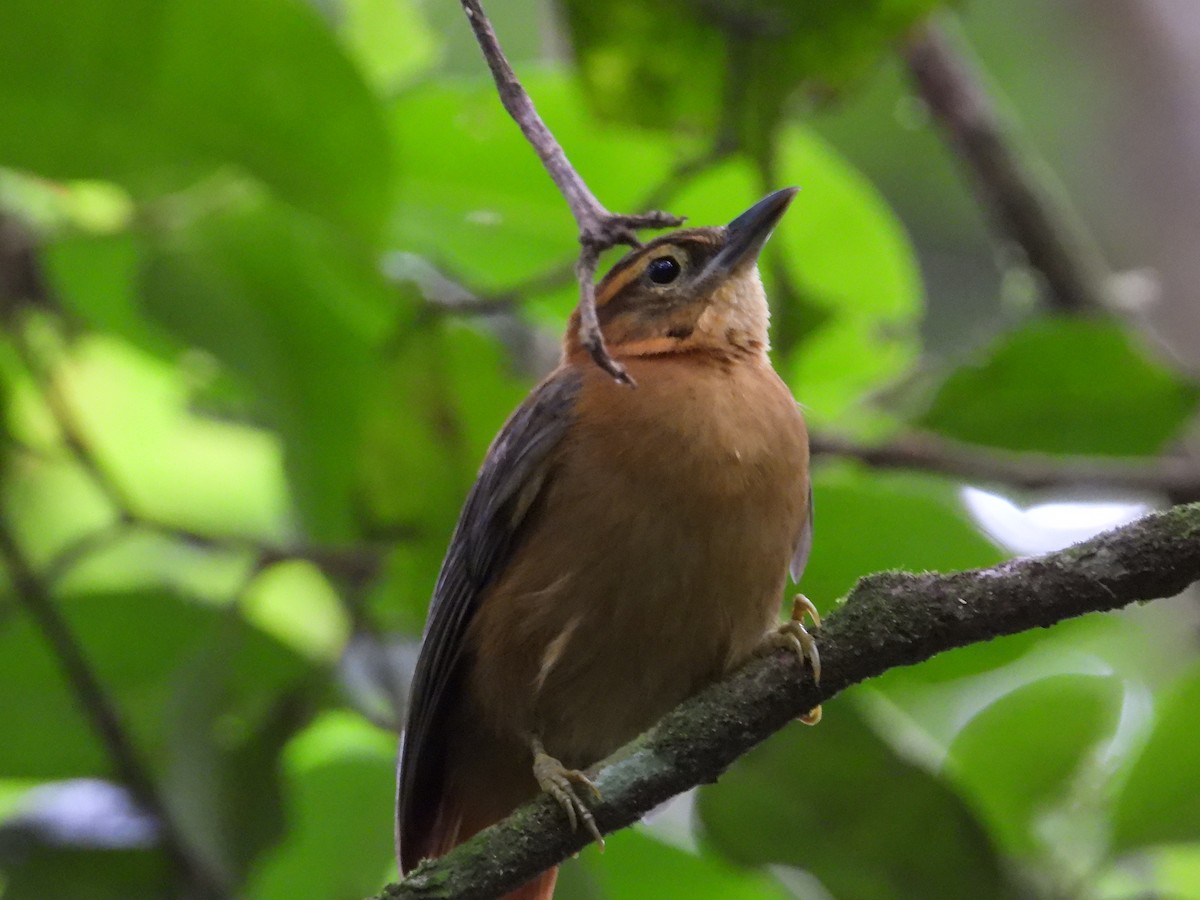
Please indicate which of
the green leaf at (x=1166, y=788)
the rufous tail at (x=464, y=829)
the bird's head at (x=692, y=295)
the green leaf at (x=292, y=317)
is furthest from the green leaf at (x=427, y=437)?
the green leaf at (x=1166, y=788)

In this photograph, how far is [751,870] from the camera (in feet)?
11.7

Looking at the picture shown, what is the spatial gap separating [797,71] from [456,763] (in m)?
1.94

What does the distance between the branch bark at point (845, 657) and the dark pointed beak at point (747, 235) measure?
1341mm

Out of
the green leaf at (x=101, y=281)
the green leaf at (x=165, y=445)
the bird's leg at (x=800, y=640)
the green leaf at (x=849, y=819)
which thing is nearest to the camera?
the bird's leg at (x=800, y=640)

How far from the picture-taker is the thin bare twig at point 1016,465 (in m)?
4.19

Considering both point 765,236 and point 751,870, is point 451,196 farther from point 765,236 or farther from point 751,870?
point 751,870

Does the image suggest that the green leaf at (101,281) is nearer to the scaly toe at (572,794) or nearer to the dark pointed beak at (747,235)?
the dark pointed beak at (747,235)

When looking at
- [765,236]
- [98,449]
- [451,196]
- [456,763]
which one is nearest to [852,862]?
[456,763]

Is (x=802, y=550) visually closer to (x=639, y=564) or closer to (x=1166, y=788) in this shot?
(x=639, y=564)

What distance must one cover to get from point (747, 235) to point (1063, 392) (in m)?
1.11

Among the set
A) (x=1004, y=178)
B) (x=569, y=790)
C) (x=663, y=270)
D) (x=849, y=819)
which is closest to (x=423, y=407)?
(x=663, y=270)

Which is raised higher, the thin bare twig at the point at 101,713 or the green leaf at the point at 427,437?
the green leaf at the point at 427,437

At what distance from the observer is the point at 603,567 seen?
121 inches

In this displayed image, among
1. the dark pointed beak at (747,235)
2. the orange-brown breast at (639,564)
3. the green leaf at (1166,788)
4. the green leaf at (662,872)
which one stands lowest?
the green leaf at (1166,788)
